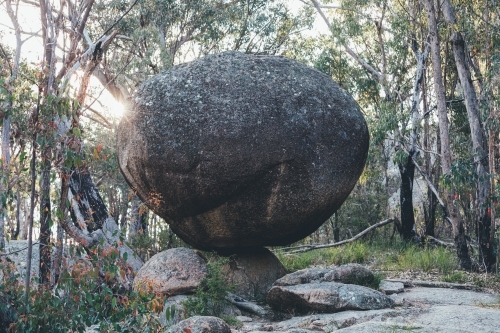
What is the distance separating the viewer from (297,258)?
12883 millimetres

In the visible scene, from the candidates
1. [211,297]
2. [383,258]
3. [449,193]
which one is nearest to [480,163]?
[449,193]

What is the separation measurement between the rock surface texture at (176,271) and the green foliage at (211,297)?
24 cm

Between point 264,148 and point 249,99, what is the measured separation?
0.78 m

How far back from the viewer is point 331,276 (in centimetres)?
953

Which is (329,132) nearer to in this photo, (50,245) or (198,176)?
(198,176)

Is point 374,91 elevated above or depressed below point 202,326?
above

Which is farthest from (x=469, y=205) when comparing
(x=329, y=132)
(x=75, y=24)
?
(x=75, y=24)

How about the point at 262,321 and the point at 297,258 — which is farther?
the point at 297,258

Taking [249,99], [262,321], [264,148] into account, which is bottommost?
[262,321]

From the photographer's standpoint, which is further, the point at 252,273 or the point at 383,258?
the point at 383,258

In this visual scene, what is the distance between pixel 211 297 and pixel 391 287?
285 centimetres

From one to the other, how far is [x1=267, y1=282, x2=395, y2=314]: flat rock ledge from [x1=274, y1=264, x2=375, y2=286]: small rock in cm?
53

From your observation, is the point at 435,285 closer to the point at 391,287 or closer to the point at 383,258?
the point at 391,287

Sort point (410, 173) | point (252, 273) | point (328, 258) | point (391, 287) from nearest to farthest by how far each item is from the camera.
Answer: point (391, 287)
point (252, 273)
point (328, 258)
point (410, 173)
